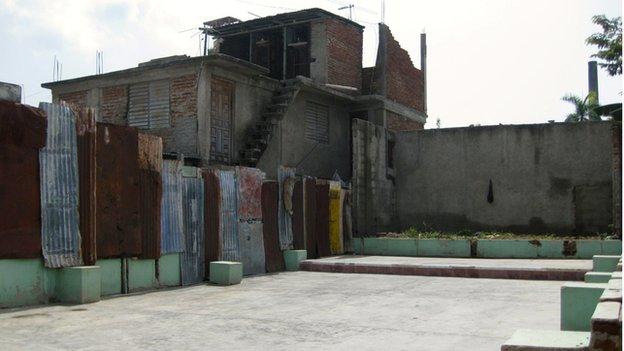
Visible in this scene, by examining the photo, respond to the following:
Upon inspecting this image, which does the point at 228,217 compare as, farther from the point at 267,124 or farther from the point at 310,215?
the point at 267,124

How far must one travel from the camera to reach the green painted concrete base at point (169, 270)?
40.0 ft

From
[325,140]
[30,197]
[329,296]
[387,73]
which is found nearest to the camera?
[30,197]

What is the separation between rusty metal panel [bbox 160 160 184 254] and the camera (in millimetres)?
12242

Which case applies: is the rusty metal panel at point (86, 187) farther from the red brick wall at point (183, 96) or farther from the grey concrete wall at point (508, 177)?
the grey concrete wall at point (508, 177)

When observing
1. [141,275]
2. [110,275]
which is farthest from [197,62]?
[110,275]

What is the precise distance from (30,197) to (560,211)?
17371 millimetres

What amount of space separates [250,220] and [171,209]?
2729 mm

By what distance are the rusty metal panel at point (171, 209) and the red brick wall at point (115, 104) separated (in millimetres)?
9106

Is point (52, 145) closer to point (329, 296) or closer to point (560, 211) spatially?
point (329, 296)

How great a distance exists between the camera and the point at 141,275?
11742 mm

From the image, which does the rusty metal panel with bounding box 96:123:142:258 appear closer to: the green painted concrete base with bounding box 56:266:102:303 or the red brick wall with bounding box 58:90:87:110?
the green painted concrete base with bounding box 56:266:102:303

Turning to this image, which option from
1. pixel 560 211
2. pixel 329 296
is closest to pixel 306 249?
pixel 329 296

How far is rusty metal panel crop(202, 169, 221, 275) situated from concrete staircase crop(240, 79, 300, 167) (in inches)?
240

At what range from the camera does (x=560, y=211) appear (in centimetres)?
2158
